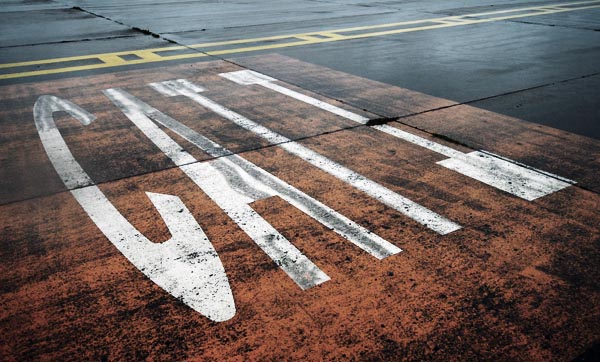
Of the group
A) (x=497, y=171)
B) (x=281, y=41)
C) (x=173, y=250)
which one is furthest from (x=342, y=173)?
(x=281, y=41)

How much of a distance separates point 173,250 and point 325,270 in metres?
1.09

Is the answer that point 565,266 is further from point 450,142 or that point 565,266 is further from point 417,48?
point 417,48

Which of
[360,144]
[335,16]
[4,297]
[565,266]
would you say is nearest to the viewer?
[4,297]

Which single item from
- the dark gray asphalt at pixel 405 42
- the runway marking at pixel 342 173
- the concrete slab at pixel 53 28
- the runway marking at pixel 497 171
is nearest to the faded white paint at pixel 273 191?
the runway marking at pixel 342 173

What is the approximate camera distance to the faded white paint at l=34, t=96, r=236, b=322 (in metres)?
2.84

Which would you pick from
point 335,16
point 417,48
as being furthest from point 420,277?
point 335,16

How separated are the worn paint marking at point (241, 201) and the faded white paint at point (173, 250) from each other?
0.33m

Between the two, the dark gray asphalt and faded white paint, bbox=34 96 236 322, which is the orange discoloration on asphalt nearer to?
faded white paint, bbox=34 96 236 322

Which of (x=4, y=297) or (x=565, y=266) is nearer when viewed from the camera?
(x=4, y=297)

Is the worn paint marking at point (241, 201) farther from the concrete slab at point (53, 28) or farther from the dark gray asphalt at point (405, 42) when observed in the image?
the concrete slab at point (53, 28)

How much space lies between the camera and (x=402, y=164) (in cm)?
458

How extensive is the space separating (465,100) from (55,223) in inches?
211

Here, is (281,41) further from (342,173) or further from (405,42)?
(342,173)

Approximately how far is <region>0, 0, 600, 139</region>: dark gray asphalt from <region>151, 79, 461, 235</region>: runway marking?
279cm
